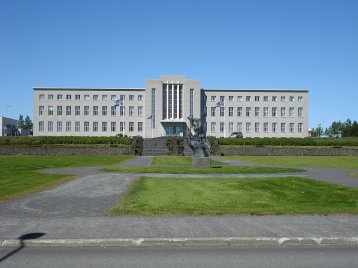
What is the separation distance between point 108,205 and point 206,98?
95070 millimetres

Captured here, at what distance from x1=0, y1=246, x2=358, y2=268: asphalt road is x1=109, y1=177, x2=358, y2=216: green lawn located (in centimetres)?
325

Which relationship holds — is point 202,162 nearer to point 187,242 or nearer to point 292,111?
point 187,242

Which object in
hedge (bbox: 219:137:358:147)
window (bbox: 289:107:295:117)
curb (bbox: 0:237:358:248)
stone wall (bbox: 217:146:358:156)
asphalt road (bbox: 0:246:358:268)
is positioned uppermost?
window (bbox: 289:107:295:117)

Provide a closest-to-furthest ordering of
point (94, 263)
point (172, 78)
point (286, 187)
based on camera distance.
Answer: point (94, 263)
point (286, 187)
point (172, 78)

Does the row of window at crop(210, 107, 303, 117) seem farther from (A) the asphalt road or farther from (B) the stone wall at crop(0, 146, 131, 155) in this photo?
(A) the asphalt road

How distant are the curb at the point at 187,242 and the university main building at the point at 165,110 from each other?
9039 cm

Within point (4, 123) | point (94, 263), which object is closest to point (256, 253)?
point (94, 263)

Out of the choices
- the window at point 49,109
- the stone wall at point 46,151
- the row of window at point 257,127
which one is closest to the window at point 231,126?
the row of window at point 257,127

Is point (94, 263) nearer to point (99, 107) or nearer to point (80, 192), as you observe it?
point (80, 192)

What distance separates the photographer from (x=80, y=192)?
53.0ft

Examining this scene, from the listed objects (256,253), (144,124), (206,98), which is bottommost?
(256,253)

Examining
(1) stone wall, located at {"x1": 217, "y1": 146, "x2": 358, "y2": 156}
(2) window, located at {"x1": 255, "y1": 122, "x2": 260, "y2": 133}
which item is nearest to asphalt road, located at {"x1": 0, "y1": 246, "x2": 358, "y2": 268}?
(1) stone wall, located at {"x1": 217, "y1": 146, "x2": 358, "y2": 156}

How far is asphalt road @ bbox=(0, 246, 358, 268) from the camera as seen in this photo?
689 cm

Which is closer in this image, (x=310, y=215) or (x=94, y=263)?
(x=94, y=263)
